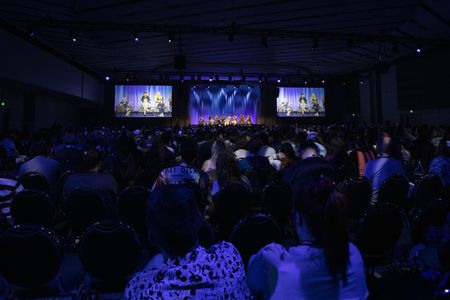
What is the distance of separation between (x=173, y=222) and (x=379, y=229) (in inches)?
96.7

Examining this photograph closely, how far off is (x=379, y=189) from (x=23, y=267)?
431 centimetres

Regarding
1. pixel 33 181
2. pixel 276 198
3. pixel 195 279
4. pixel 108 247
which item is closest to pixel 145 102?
pixel 33 181

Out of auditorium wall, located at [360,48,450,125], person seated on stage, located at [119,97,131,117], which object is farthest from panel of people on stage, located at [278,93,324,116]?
person seated on stage, located at [119,97,131,117]

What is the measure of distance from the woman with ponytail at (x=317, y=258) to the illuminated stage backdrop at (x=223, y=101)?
26272mm

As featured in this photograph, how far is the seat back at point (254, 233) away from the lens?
270 cm

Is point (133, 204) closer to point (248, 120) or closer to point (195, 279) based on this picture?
point (195, 279)

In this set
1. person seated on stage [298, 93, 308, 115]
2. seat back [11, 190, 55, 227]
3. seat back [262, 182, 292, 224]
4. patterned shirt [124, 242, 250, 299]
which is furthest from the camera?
person seated on stage [298, 93, 308, 115]

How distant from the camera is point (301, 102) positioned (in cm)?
2805

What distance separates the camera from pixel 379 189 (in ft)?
15.0

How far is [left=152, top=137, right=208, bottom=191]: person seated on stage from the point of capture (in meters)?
3.94

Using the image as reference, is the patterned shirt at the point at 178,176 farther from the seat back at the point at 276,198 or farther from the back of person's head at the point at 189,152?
the seat back at the point at 276,198

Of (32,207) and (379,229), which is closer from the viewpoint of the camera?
(379,229)

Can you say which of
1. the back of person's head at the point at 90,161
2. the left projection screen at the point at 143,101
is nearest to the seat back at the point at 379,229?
the back of person's head at the point at 90,161

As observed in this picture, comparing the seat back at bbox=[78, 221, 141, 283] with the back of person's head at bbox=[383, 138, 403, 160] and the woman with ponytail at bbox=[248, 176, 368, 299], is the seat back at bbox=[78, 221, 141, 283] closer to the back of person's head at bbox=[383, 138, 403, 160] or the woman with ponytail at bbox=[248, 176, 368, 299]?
the woman with ponytail at bbox=[248, 176, 368, 299]
